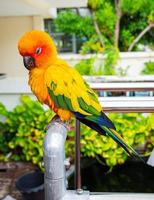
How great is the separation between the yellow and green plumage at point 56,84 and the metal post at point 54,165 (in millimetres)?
304

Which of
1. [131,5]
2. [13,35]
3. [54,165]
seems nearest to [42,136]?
[13,35]

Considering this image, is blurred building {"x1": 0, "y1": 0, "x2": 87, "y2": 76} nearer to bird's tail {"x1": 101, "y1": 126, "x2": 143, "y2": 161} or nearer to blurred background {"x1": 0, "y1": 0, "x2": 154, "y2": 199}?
blurred background {"x1": 0, "y1": 0, "x2": 154, "y2": 199}

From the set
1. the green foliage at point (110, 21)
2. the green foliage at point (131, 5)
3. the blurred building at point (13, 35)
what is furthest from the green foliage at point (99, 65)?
the green foliage at point (131, 5)

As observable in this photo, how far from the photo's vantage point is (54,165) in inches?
35.0

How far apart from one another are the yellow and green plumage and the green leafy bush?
1932mm

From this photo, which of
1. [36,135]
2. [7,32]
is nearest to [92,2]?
[7,32]

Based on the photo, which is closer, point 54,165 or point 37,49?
point 54,165

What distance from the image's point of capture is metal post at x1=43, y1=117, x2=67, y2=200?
0.89m

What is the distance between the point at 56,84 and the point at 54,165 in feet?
1.52

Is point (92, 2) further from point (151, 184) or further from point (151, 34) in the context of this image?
point (151, 184)

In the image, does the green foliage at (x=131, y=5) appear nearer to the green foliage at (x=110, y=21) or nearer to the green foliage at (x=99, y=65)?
the green foliage at (x=110, y=21)

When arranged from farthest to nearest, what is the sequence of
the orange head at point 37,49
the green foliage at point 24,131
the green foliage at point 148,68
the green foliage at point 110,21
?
→ the green foliage at point 110,21, the green foliage at point 148,68, the green foliage at point 24,131, the orange head at point 37,49

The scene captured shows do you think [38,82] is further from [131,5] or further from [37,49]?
[131,5]

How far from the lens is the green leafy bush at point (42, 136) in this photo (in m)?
3.39
